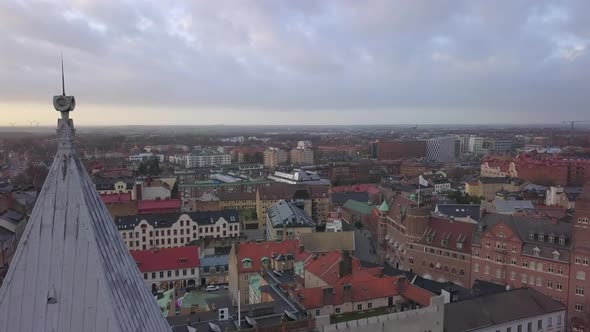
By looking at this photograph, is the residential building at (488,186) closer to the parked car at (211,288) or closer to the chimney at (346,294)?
the parked car at (211,288)

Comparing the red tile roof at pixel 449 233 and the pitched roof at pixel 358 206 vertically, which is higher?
the red tile roof at pixel 449 233

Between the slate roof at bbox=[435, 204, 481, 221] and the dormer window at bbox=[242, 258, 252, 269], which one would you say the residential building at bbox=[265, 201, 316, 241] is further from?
the slate roof at bbox=[435, 204, 481, 221]

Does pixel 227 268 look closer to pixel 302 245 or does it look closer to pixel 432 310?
pixel 302 245

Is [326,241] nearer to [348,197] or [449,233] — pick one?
[449,233]

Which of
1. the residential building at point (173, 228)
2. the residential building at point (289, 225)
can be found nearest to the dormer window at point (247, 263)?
the residential building at point (289, 225)

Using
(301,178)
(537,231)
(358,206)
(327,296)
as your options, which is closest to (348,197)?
(358,206)

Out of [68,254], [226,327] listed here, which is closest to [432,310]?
[226,327]

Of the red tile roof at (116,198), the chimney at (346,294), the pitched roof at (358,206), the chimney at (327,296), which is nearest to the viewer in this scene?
the chimney at (327,296)
